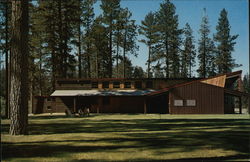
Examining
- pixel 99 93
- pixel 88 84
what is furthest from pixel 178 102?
pixel 88 84

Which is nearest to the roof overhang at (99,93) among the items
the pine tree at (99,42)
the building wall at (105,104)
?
the building wall at (105,104)

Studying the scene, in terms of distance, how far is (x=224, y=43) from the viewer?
51.1 m

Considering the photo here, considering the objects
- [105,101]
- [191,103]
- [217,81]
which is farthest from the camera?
[105,101]

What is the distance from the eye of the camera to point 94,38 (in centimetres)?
4394

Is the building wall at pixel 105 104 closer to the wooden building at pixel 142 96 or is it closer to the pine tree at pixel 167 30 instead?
the wooden building at pixel 142 96

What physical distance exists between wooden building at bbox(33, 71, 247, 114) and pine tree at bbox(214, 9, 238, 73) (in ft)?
63.1

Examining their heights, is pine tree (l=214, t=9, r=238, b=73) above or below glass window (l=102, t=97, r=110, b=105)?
above

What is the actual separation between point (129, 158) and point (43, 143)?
3.91 metres

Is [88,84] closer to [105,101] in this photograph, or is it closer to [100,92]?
[100,92]

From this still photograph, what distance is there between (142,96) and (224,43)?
31018 millimetres

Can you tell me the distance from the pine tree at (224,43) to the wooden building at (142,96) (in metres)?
19.2

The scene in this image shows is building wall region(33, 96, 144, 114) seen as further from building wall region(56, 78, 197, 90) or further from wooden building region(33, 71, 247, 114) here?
building wall region(56, 78, 197, 90)

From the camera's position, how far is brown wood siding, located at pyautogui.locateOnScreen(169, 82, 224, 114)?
91.6 ft

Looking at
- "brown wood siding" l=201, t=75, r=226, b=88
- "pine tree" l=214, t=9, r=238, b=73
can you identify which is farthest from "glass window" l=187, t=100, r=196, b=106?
"pine tree" l=214, t=9, r=238, b=73
